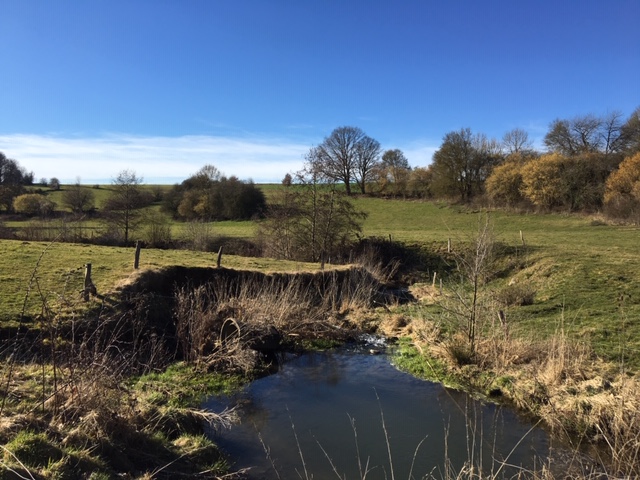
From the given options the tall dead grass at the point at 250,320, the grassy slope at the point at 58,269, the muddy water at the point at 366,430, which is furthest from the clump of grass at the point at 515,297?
the grassy slope at the point at 58,269

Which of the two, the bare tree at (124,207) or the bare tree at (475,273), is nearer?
the bare tree at (475,273)

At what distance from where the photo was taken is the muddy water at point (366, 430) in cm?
727

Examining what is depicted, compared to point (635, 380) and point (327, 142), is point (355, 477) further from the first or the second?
point (327, 142)

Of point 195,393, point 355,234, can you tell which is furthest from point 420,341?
point 355,234

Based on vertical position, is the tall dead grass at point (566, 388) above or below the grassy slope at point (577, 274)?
below

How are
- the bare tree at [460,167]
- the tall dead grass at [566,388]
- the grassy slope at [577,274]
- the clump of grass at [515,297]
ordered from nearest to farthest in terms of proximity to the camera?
1. the tall dead grass at [566,388]
2. the grassy slope at [577,274]
3. the clump of grass at [515,297]
4. the bare tree at [460,167]

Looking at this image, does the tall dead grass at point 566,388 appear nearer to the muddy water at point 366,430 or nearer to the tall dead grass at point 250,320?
the muddy water at point 366,430

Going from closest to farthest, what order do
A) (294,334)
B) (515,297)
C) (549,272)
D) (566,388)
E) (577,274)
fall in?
1. (566,388)
2. (294,334)
3. (515,297)
4. (577,274)
5. (549,272)

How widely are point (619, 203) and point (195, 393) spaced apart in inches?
1674

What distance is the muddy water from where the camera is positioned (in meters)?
7.27

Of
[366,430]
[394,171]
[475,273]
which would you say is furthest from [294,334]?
[394,171]

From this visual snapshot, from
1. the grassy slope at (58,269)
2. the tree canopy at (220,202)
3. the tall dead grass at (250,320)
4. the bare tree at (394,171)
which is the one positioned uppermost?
the bare tree at (394,171)

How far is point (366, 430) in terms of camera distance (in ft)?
28.4

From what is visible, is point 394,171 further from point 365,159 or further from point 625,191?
point 625,191
